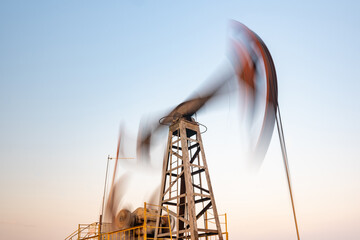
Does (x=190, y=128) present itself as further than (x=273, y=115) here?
Yes

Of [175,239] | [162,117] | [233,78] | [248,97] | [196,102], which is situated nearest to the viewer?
[248,97]

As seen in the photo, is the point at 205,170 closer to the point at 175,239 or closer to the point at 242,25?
the point at 175,239

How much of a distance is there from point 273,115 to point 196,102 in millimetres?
5567

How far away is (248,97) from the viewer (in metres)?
11.9

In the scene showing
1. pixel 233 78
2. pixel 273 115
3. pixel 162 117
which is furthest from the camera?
pixel 162 117

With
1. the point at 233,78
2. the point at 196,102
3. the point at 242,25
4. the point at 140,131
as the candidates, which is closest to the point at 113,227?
the point at 140,131

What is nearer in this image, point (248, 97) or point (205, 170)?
point (248, 97)

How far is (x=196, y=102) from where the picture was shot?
49.4 feet

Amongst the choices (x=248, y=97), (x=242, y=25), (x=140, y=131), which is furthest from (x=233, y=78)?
(x=140, y=131)

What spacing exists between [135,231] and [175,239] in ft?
16.3

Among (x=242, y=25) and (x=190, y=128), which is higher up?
(x=242, y=25)

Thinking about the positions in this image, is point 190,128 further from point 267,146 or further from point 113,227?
point 113,227

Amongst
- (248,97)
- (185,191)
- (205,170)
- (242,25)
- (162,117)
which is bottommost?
(185,191)

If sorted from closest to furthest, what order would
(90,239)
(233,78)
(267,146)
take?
1. (267,146)
2. (233,78)
3. (90,239)
